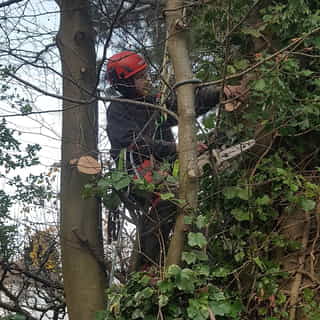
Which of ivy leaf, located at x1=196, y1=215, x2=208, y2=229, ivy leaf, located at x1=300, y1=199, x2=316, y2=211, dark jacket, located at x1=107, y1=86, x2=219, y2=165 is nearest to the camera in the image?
ivy leaf, located at x1=196, y1=215, x2=208, y2=229

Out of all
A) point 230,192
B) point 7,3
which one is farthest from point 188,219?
point 7,3

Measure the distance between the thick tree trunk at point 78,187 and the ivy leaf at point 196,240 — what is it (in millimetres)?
1277

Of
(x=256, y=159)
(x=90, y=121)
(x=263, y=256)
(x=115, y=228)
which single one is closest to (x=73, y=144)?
(x=90, y=121)

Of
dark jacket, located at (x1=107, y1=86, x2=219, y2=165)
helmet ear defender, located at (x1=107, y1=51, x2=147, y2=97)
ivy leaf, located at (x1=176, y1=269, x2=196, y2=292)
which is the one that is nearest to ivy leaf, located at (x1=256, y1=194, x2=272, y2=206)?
dark jacket, located at (x1=107, y1=86, x2=219, y2=165)

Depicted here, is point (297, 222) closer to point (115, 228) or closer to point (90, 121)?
point (115, 228)

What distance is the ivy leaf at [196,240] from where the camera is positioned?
2.15 metres

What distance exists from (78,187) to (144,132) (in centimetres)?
94

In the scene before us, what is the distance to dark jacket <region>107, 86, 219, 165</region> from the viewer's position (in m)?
2.83

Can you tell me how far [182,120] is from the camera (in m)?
2.41

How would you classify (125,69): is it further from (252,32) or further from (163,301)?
(163,301)

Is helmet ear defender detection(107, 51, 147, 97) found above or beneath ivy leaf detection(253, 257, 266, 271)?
above

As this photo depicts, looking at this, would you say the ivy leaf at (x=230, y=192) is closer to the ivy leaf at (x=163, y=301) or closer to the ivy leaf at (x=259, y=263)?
the ivy leaf at (x=259, y=263)

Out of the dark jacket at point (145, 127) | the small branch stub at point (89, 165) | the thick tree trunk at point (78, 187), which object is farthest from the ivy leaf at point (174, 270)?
the thick tree trunk at point (78, 187)

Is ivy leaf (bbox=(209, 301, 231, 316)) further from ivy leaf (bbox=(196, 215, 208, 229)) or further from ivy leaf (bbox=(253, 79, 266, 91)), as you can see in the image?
ivy leaf (bbox=(253, 79, 266, 91))
